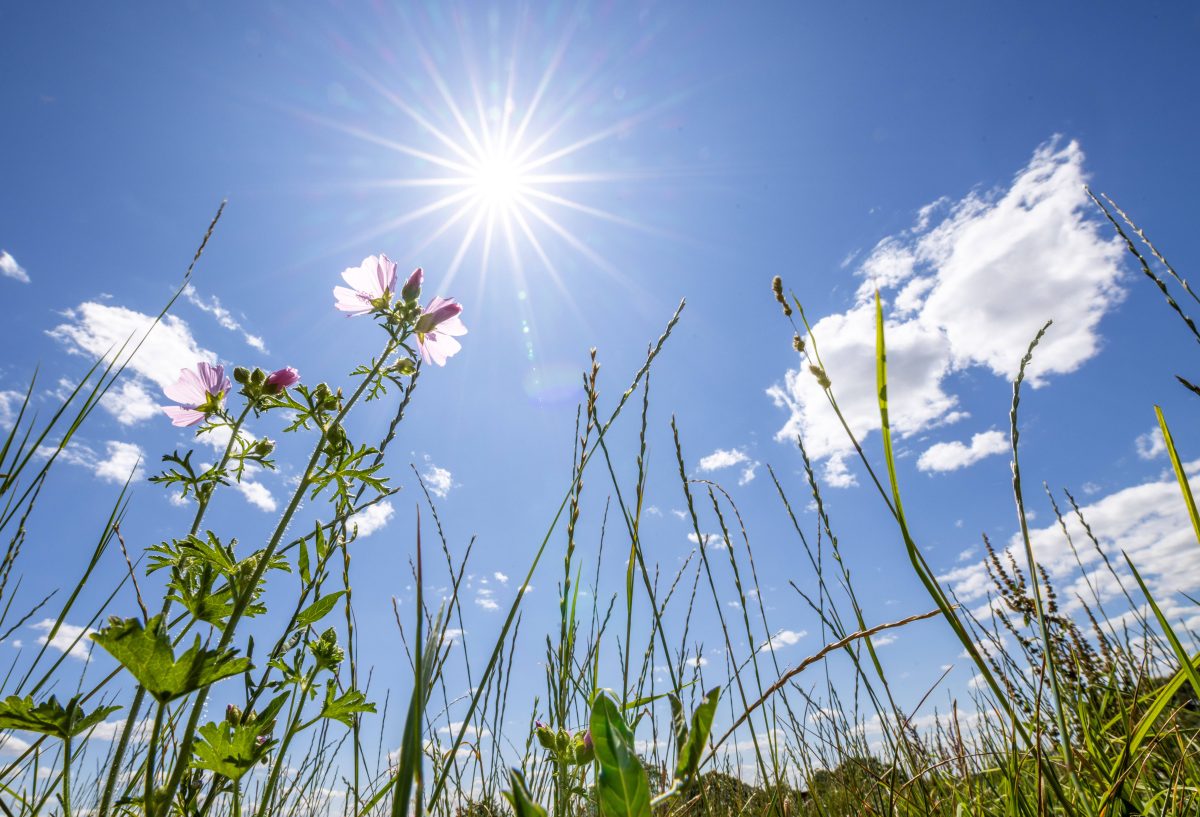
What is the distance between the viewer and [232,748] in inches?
48.4

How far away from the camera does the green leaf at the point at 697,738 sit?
0.73 metres

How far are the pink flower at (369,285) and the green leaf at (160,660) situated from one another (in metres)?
1.07

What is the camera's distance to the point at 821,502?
5.72 feet

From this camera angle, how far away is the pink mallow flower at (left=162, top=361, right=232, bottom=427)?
5.86ft

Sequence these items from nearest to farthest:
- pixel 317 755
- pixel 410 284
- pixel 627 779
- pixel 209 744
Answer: pixel 627 779 < pixel 209 744 < pixel 410 284 < pixel 317 755

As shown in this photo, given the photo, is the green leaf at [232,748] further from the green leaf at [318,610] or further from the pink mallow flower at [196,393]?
the pink mallow flower at [196,393]

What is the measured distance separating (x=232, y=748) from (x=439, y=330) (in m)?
1.21

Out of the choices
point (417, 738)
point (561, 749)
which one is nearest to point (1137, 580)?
point (561, 749)

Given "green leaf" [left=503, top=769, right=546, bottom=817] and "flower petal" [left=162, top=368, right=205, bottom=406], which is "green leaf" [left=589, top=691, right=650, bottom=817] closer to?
"green leaf" [left=503, top=769, right=546, bottom=817]

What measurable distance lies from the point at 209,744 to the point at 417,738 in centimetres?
99

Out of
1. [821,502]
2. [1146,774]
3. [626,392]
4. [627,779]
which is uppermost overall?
[626,392]

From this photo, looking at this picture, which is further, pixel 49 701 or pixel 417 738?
pixel 49 701

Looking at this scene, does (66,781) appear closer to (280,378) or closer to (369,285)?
(280,378)

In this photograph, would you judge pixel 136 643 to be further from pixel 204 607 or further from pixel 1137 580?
pixel 1137 580
